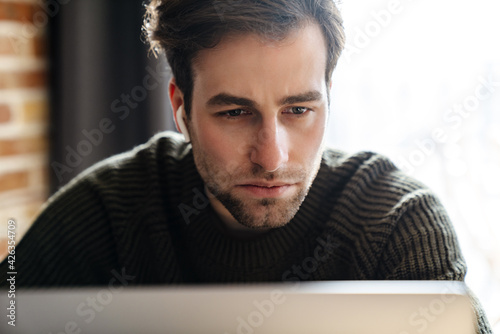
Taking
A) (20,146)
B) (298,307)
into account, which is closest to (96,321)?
(298,307)

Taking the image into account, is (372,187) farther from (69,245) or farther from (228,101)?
(69,245)

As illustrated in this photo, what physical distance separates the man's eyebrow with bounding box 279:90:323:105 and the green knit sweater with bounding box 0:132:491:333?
0.26 meters

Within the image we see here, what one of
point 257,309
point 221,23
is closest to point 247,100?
point 221,23

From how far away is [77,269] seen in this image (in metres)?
1.14

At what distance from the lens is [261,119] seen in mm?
944

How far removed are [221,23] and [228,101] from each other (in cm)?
16

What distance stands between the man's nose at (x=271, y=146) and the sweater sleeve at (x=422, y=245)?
0.97 ft

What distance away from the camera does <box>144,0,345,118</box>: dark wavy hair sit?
0.93 metres

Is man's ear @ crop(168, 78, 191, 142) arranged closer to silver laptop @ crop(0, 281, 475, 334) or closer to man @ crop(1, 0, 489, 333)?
man @ crop(1, 0, 489, 333)

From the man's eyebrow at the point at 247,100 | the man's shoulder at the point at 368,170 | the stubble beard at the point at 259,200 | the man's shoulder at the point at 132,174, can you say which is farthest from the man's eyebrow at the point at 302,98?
the man's shoulder at the point at 132,174

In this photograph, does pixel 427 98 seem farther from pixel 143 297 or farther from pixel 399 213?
pixel 143 297

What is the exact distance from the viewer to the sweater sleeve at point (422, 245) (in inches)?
36.2

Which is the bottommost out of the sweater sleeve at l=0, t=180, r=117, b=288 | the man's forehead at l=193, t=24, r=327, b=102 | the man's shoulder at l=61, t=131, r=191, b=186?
the sweater sleeve at l=0, t=180, r=117, b=288

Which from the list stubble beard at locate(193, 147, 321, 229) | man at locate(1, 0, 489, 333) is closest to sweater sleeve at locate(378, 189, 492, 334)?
man at locate(1, 0, 489, 333)
